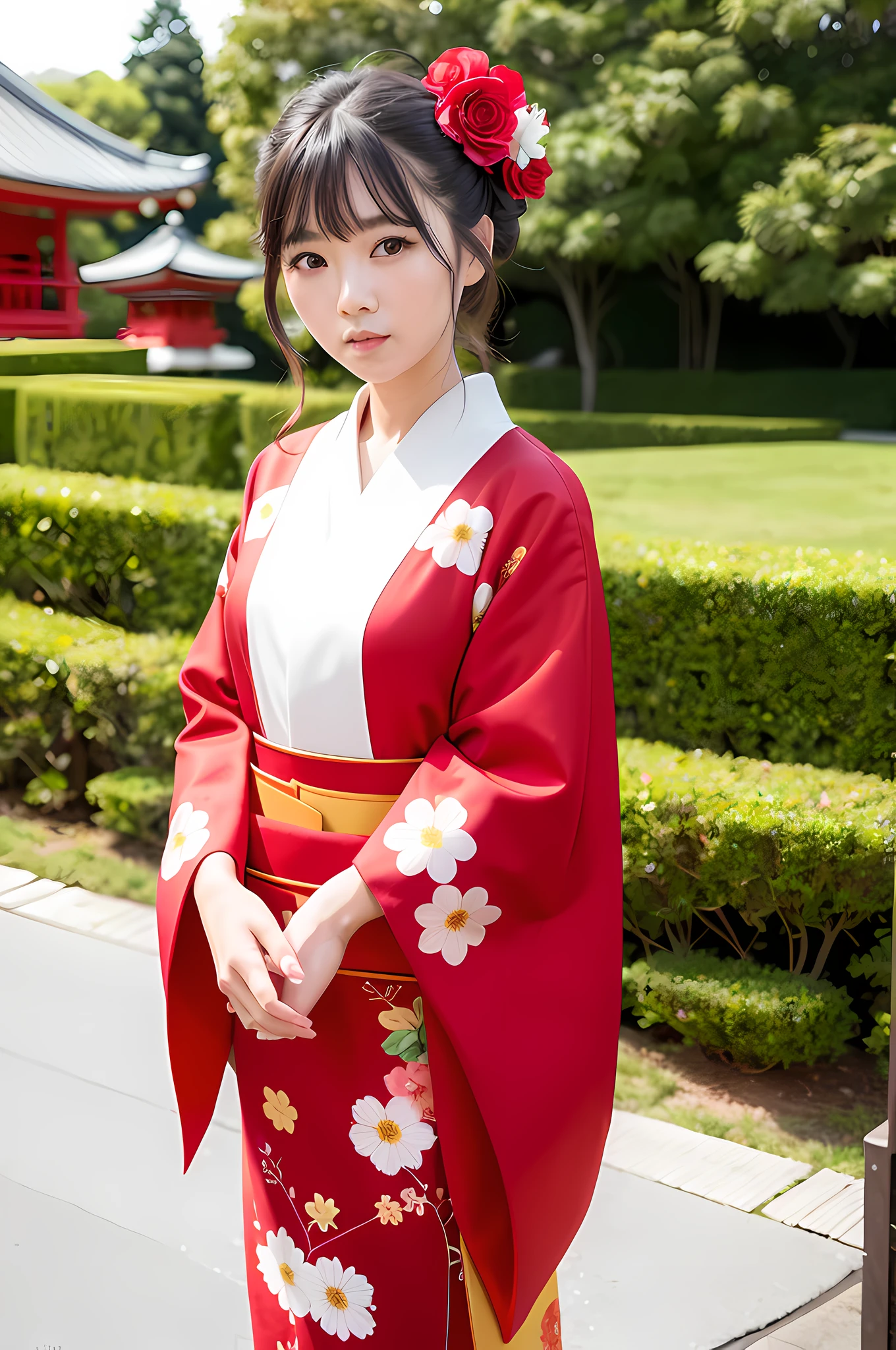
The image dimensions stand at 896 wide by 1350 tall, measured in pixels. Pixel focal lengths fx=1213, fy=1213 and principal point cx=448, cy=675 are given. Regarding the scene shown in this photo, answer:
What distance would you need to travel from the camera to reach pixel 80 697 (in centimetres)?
488

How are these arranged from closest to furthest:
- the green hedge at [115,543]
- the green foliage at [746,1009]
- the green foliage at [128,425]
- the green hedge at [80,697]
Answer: the green foliage at [746,1009], the green hedge at [80,697], the green hedge at [115,543], the green foliage at [128,425]

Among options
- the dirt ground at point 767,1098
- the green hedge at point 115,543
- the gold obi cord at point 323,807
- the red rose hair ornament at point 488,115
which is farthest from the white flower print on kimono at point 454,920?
the green hedge at point 115,543

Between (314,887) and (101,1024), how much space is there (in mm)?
2360

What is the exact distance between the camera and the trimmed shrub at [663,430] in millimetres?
15383

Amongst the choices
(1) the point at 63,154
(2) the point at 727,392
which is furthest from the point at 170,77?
(2) the point at 727,392

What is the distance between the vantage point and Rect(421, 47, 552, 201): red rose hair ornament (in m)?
1.34

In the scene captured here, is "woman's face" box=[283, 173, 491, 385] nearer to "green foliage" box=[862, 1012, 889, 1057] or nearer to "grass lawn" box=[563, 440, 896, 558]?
"green foliage" box=[862, 1012, 889, 1057]

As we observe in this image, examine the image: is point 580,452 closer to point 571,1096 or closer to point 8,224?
point 8,224

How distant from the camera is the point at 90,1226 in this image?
2.57m

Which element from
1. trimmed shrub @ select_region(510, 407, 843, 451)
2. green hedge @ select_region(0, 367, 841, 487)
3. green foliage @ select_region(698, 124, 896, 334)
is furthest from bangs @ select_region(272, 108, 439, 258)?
trimmed shrub @ select_region(510, 407, 843, 451)

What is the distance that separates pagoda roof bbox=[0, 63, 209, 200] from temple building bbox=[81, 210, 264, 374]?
0.23 m

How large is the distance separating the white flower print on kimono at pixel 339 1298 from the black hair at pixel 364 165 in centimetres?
117

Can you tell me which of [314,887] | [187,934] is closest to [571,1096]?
[314,887]

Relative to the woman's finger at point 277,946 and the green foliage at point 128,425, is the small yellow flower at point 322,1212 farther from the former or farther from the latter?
the green foliage at point 128,425
